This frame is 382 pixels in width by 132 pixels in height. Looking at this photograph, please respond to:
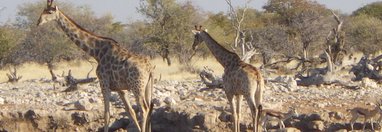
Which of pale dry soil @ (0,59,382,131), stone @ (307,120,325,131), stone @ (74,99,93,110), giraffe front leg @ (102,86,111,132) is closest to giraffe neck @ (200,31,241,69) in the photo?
pale dry soil @ (0,59,382,131)

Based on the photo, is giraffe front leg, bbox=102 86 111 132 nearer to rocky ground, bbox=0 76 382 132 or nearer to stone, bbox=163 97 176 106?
rocky ground, bbox=0 76 382 132

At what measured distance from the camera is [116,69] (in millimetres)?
12289

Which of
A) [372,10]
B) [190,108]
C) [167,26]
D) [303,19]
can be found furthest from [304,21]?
[190,108]

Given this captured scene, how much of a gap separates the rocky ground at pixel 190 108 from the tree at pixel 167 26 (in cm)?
1509

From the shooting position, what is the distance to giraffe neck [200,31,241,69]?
1224 cm

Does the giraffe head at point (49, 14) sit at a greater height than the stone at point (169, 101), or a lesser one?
greater

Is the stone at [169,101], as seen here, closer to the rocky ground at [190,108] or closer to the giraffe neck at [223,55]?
the rocky ground at [190,108]

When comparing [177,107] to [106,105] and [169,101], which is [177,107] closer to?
[169,101]

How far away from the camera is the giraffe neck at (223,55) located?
40.2 ft

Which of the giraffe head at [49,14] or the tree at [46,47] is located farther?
the tree at [46,47]

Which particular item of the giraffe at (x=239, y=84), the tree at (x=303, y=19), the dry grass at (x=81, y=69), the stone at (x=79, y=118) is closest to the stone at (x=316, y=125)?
the giraffe at (x=239, y=84)

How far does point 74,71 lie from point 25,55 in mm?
2891

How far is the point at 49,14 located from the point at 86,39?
77 cm

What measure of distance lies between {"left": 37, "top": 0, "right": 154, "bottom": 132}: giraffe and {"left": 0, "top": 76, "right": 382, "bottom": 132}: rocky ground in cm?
81
